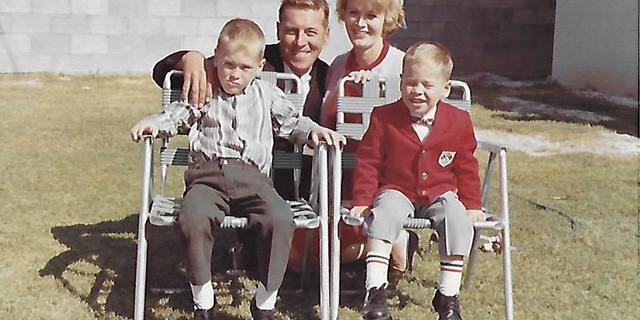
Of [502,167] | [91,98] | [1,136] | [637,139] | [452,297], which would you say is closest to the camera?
[452,297]

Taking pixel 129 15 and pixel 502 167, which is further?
pixel 129 15

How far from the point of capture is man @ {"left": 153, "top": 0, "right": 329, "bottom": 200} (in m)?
3.18

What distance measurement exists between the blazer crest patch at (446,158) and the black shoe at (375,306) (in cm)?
54

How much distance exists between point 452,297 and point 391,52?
47.2 inches

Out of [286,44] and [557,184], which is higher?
[286,44]

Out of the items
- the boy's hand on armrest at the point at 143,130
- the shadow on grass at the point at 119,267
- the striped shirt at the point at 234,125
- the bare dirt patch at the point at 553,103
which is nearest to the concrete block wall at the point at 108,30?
the bare dirt patch at the point at 553,103

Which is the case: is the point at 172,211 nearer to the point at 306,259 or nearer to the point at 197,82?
the point at 197,82

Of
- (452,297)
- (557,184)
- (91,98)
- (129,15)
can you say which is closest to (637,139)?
(557,184)

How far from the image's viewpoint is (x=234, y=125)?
304 centimetres

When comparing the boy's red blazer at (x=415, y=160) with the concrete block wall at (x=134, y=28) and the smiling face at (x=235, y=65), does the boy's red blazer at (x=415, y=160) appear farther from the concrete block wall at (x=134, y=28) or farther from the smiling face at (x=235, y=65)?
the concrete block wall at (x=134, y=28)

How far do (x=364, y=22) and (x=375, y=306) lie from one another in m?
1.21

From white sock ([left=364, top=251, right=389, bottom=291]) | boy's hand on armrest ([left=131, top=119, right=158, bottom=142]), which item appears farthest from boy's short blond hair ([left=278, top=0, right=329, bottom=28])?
white sock ([left=364, top=251, right=389, bottom=291])

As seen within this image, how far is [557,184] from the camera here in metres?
5.48

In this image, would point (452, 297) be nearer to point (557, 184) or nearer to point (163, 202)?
point (163, 202)
